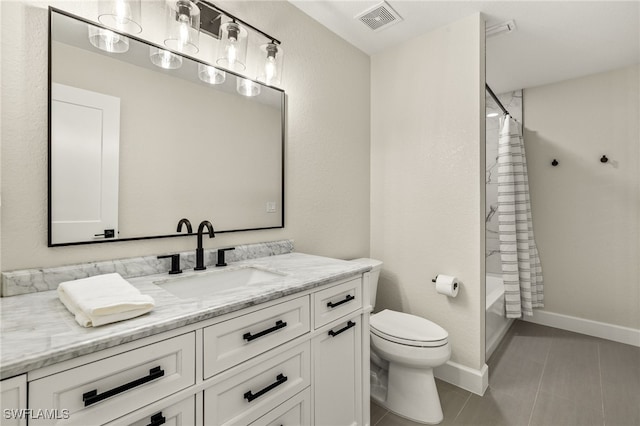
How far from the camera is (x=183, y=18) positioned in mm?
1332

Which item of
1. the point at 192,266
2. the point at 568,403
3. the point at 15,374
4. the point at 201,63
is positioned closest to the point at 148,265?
the point at 192,266

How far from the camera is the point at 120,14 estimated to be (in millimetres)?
1187

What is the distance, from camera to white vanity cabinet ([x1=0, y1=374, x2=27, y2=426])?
1.92 feet

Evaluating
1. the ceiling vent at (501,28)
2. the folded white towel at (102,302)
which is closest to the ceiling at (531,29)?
the ceiling vent at (501,28)

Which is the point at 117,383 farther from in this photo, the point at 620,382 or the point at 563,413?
the point at 620,382

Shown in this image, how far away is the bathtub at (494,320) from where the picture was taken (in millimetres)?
2393

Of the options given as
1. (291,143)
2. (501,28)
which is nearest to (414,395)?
(291,143)

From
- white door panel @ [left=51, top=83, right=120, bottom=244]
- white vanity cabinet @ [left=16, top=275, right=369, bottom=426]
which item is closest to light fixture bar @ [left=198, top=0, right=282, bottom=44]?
white door panel @ [left=51, top=83, right=120, bottom=244]

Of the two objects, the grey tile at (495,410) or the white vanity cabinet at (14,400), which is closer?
the white vanity cabinet at (14,400)

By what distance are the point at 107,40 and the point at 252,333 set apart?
1.26 m

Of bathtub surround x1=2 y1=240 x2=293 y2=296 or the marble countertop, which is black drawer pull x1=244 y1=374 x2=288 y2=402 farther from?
bathtub surround x1=2 y1=240 x2=293 y2=296

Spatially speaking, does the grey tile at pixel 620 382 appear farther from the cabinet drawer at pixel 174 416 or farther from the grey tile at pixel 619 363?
the cabinet drawer at pixel 174 416

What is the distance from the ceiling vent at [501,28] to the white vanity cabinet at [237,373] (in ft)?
6.64

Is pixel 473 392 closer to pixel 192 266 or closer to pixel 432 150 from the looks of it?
pixel 432 150
